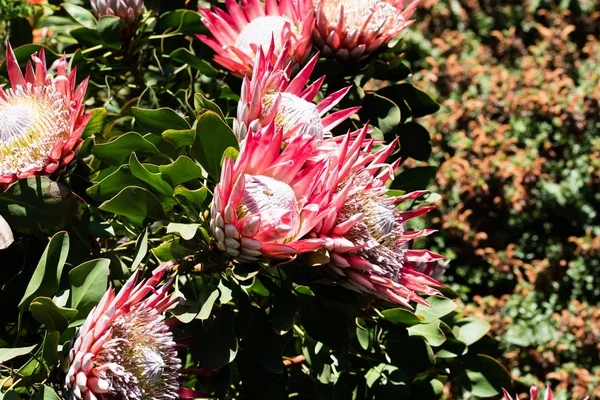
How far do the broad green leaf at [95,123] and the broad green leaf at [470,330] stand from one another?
93cm

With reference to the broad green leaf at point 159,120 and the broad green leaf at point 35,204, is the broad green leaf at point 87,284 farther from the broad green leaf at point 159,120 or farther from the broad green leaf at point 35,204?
the broad green leaf at point 159,120

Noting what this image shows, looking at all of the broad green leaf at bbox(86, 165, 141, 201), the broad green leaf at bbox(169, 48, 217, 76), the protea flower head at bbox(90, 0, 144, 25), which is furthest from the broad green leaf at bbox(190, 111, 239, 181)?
the protea flower head at bbox(90, 0, 144, 25)

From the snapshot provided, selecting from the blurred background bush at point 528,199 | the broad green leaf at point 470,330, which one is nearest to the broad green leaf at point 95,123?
the broad green leaf at point 470,330

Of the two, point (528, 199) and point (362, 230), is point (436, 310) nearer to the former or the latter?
point (362, 230)

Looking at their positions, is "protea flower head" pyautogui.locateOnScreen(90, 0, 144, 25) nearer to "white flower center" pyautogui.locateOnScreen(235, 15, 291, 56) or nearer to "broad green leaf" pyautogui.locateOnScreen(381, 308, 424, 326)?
"white flower center" pyautogui.locateOnScreen(235, 15, 291, 56)

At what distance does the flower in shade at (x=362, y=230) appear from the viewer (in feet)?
3.12

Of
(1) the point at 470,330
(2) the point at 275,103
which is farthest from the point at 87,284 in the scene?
(1) the point at 470,330

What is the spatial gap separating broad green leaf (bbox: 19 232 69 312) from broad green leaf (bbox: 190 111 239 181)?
233 mm

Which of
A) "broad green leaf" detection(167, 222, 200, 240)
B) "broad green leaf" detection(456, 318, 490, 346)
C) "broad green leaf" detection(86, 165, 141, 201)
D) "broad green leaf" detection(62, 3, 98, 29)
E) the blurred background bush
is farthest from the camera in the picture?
the blurred background bush

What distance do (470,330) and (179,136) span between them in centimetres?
88

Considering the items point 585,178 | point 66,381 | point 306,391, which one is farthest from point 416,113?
point 585,178

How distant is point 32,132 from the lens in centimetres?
106

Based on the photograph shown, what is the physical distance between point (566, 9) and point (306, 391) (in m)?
3.39

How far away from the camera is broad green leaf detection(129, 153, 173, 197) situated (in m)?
1.05
